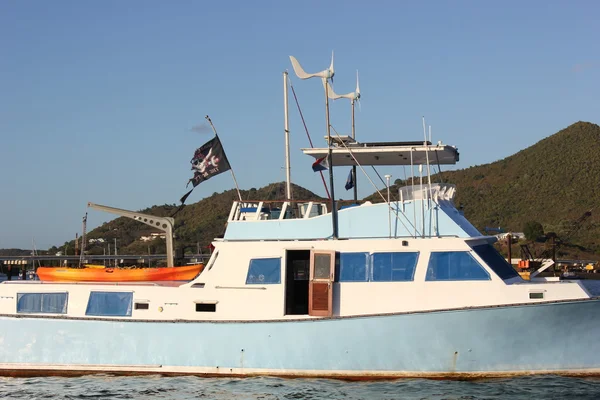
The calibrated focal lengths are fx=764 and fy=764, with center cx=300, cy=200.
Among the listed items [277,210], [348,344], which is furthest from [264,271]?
[348,344]

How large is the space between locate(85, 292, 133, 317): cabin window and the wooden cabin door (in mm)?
4353

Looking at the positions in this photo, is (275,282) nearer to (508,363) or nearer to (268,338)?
(268,338)

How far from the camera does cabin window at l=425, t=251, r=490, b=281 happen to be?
52.7 ft

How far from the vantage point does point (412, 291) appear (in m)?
16.2

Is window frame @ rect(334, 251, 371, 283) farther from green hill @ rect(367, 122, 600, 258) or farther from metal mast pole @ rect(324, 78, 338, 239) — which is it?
green hill @ rect(367, 122, 600, 258)

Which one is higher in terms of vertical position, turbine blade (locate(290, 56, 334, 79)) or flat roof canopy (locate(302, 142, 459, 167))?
turbine blade (locate(290, 56, 334, 79))

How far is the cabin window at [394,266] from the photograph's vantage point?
643 inches

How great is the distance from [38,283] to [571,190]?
7638 centimetres

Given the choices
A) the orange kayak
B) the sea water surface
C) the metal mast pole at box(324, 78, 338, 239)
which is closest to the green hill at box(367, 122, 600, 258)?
the orange kayak

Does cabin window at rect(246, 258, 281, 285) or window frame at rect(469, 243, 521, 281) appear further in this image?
cabin window at rect(246, 258, 281, 285)

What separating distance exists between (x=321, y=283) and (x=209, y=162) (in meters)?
4.36

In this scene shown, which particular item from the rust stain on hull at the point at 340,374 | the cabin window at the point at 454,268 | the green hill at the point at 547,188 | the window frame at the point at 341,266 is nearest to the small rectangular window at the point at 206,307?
the rust stain on hull at the point at 340,374

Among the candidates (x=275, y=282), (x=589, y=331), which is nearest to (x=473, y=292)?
(x=589, y=331)

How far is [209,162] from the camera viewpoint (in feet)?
60.8
